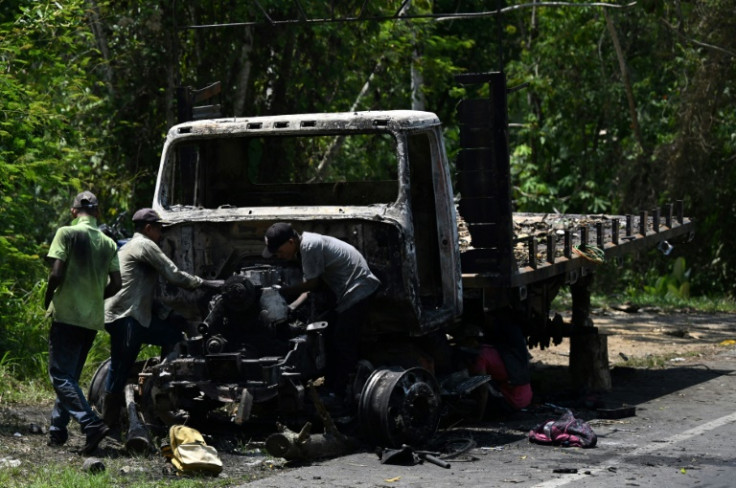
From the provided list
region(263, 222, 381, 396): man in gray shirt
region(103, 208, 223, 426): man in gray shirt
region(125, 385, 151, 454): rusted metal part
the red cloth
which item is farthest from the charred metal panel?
region(125, 385, 151, 454): rusted metal part

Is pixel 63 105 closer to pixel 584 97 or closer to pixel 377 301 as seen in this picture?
pixel 377 301

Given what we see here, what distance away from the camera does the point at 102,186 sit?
16.3m

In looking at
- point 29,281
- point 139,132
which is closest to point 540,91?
point 139,132

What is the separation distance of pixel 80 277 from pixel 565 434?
3.58 m

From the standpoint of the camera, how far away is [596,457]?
8672mm

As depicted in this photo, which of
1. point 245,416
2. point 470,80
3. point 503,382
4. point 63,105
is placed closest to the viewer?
point 245,416

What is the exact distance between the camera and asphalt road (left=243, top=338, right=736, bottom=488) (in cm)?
791

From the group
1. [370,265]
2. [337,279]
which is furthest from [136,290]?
[370,265]

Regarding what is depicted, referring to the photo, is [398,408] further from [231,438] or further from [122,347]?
[122,347]

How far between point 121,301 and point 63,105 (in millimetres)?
6632


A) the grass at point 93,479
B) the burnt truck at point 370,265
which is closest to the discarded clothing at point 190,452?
the grass at point 93,479

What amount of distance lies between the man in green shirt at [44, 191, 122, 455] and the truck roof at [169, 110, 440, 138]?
1362mm

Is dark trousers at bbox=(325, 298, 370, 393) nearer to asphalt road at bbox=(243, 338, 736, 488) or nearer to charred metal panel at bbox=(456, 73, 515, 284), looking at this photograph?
asphalt road at bbox=(243, 338, 736, 488)

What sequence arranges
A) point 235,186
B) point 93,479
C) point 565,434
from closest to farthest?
1. point 93,479
2. point 565,434
3. point 235,186
